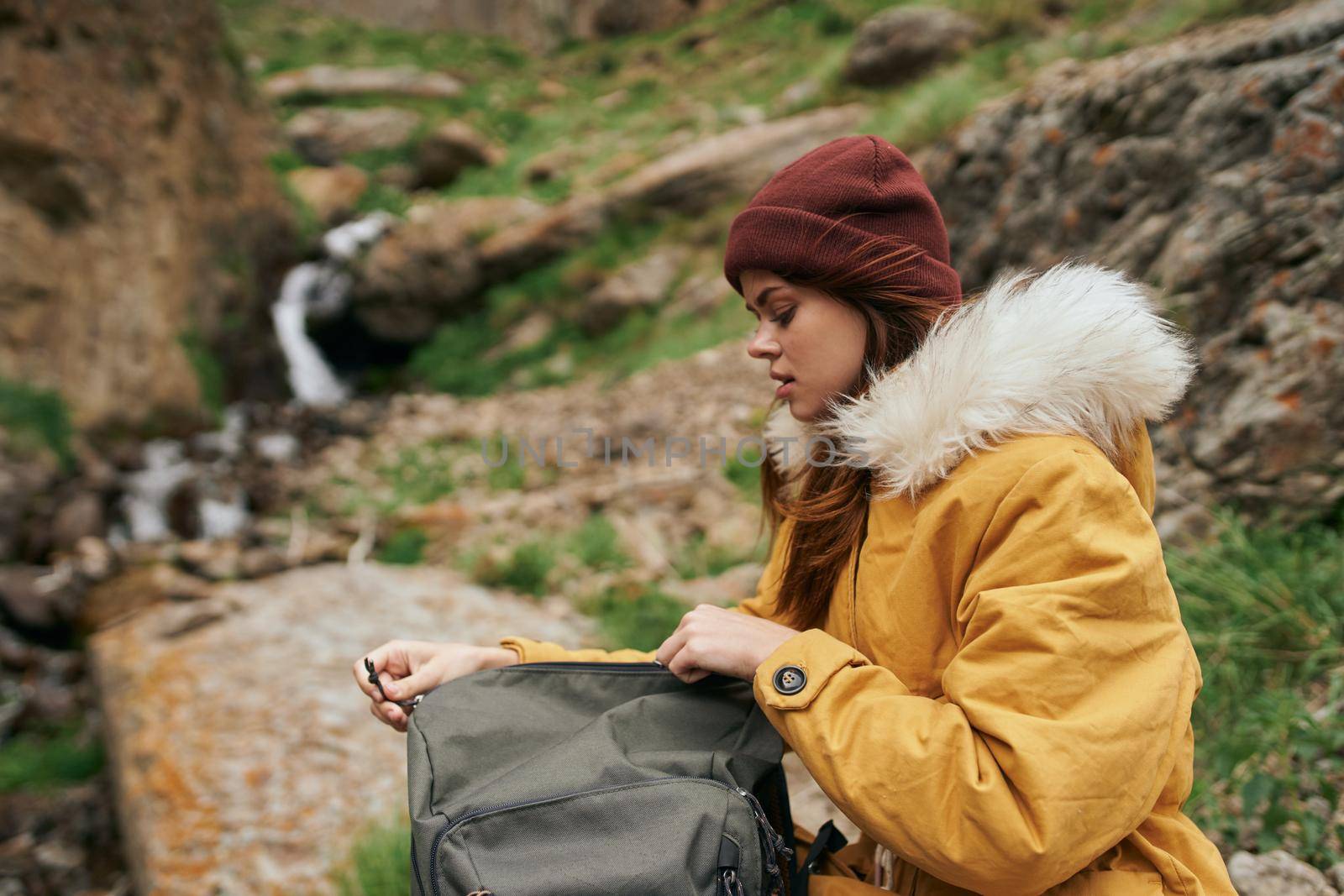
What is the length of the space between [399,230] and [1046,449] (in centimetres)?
1186

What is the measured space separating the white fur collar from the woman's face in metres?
0.15

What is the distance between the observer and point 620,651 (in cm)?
166

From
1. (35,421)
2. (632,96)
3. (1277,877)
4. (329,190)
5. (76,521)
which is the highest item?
(632,96)

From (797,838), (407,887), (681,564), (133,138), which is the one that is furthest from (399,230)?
(797,838)

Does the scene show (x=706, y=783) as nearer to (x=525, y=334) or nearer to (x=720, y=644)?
(x=720, y=644)

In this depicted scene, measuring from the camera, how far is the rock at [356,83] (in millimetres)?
17672

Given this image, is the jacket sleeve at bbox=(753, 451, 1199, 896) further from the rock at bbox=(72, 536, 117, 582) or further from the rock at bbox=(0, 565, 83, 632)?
the rock at bbox=(72, 536, 117, 582)

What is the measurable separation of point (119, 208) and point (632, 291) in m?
5.30

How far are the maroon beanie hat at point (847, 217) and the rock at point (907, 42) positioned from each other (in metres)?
8.94

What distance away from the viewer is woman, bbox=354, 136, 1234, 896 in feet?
3.32

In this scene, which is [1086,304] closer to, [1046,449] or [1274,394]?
[1046,449]

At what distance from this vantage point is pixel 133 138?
8125 millimetres

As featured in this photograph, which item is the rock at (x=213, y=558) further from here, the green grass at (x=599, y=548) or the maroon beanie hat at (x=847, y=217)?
the maroon beanie hat at (x=847, y=217)

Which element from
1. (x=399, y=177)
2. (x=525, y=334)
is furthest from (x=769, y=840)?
(x=399, y=177)
